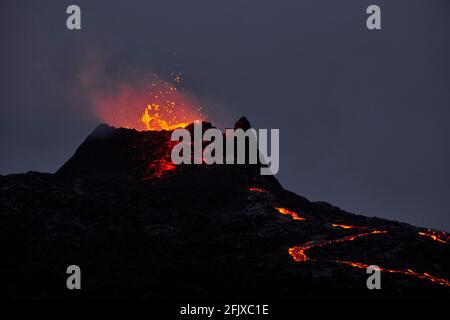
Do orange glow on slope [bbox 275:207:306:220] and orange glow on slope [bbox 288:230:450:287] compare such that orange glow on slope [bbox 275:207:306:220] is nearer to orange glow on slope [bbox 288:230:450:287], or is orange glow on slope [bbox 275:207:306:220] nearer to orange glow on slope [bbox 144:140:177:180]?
orange glow on slope [bbox 288:230:450:287]

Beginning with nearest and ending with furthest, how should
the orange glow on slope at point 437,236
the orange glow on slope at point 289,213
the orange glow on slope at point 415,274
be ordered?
the orange glow on slope at point 415,274 < the orange glow on slope at point 437,236 < the orange glow on slope at point 289,213

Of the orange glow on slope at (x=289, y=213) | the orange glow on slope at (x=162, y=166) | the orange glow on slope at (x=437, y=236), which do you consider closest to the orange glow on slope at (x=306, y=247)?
the orange glow on slope at (x=437, y=236)

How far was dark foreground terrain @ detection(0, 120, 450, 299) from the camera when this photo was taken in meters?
96.2

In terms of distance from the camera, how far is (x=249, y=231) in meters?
131

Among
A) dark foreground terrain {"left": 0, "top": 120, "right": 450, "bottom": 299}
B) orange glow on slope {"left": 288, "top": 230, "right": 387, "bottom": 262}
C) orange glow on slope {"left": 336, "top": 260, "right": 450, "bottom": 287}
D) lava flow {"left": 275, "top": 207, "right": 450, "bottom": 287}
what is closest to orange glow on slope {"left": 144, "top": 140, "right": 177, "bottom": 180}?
dark foreground terrain {"left": 0, "top": 120, "right": 450, "bottom": 299}

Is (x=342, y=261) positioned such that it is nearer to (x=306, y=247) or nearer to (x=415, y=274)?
(x=306, y=247)

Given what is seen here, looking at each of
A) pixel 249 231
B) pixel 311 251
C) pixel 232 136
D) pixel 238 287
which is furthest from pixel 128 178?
pixel 238 287

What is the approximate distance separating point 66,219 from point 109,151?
2307 inches

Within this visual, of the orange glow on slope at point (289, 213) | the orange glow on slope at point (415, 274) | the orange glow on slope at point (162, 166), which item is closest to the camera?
the orange glow on slope at point (415, 274)

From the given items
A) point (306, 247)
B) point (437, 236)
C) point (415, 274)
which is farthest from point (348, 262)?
point (437, 236)

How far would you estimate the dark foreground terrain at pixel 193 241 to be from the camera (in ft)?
316

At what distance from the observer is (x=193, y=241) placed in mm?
122750

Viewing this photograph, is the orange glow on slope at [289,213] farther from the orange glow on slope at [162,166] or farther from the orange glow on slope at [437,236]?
the orange glow on slope at [162,166]

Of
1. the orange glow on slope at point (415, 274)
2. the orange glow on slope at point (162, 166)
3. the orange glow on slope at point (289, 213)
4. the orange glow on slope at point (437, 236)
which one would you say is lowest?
the orange glow on slope at point (415, 274)
